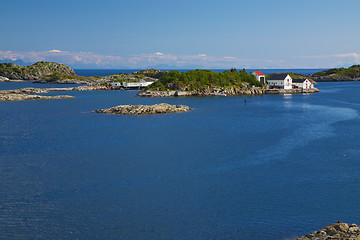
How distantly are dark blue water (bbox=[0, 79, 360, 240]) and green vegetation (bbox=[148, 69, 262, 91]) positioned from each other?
70228mm

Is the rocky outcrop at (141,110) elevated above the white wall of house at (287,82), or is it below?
below

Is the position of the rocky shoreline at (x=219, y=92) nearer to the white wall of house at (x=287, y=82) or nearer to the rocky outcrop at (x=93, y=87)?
the white wall of house at (x=287, y=82)

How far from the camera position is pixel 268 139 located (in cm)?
5128

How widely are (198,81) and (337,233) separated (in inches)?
4592

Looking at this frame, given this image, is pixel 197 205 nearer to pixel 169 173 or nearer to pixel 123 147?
pixel 169 173

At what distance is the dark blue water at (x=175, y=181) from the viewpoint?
893 inches

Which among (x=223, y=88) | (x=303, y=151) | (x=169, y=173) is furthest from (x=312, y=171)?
(x=223, y=88)

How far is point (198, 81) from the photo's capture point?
134 m

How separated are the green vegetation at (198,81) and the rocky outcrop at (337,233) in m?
110

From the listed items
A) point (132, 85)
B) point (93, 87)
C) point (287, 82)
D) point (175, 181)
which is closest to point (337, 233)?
point (175, 181)

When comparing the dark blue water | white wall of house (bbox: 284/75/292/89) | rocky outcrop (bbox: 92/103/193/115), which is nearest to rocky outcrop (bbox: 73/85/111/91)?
white wall of house (bbox: 284/75/292/89)

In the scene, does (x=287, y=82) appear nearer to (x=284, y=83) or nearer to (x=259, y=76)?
(x=284, y=83)

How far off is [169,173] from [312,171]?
14.1 m

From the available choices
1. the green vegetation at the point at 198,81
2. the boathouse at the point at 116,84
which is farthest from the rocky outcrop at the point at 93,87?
the green vegetation at the point at 198,81
